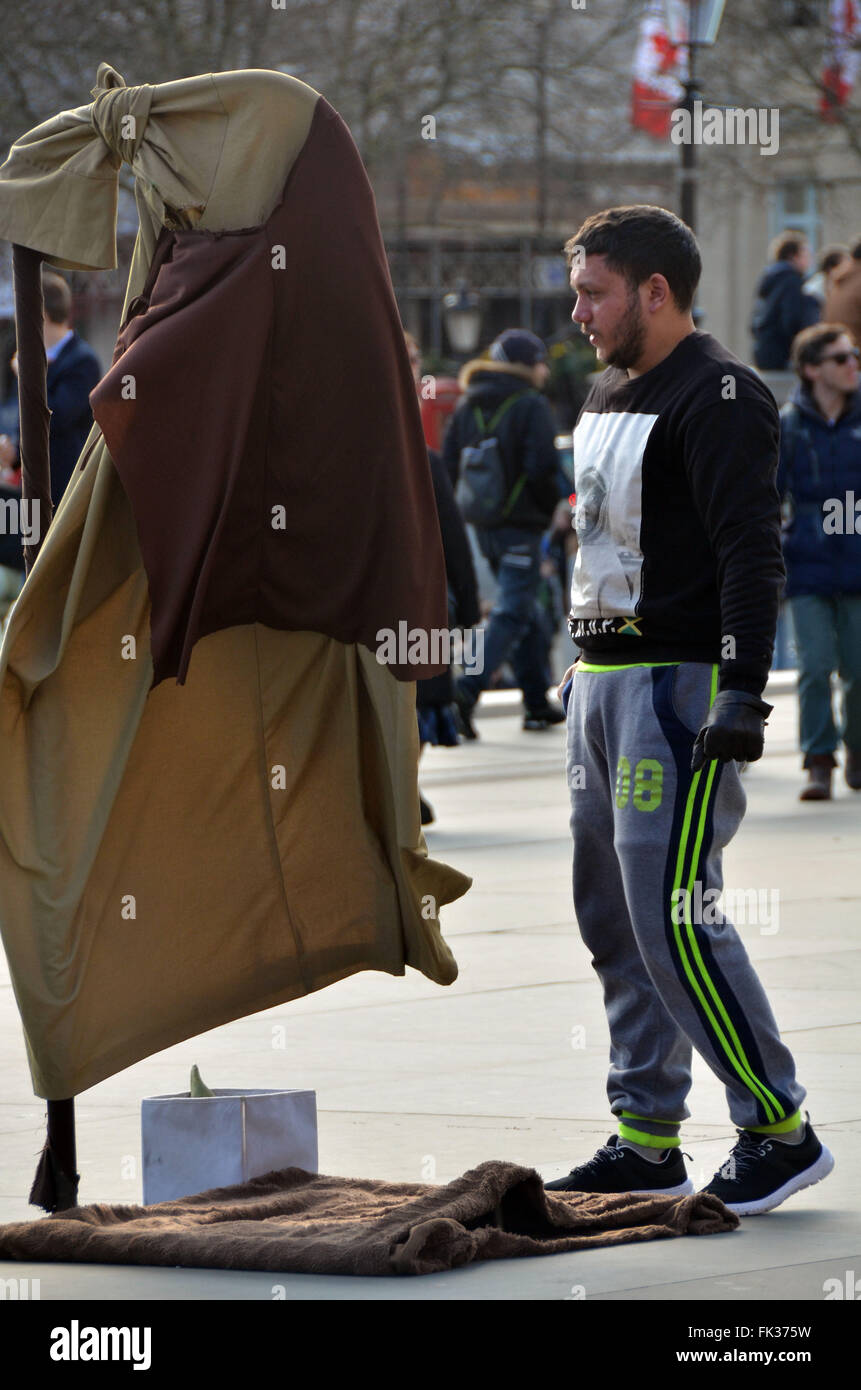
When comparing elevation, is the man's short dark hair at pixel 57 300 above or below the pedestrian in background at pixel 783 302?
below

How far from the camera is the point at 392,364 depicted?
4844 mm

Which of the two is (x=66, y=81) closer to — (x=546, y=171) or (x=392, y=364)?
(x=546, y=171)

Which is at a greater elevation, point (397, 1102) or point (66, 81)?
point (66, 81)

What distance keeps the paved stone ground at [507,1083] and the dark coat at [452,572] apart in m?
1.31

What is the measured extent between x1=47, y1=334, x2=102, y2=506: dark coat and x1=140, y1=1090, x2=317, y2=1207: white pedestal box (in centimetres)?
507

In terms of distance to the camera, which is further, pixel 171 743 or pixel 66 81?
pixel 66 81

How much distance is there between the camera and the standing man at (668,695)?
4586 millimetres

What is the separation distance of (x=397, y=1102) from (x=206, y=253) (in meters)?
→ 2.05

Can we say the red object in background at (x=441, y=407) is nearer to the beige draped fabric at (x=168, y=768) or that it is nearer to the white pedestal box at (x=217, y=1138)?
the beige draped fabric at (x=168, y=768)

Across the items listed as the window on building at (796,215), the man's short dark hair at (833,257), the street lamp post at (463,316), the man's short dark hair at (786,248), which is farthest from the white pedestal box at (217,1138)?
the window on building at (796,215)

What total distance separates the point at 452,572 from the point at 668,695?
593 cm

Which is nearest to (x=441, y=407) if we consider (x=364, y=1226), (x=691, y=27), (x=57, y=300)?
(x=691, y=27)

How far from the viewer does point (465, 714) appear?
13.4m
